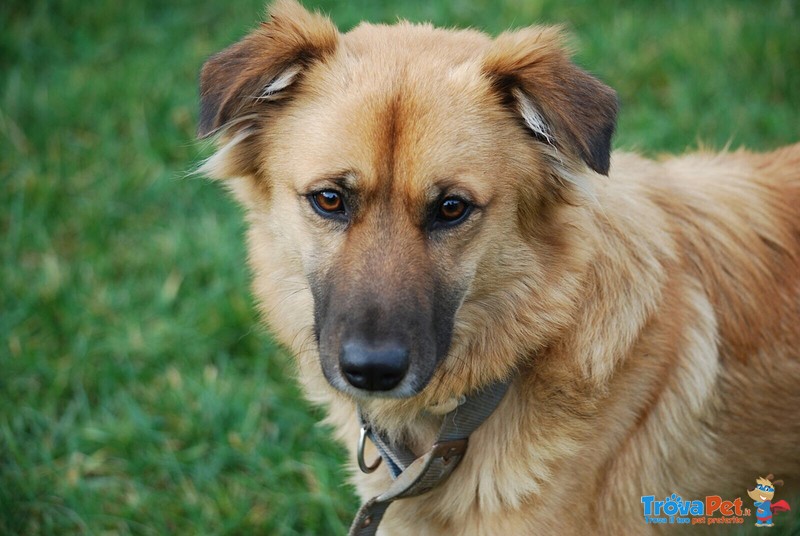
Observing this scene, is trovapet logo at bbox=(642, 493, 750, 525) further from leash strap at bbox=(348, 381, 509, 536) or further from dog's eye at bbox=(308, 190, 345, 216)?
dog's eye at bbox=(308, 190, 345, 216)

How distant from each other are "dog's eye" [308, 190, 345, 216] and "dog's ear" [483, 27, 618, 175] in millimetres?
677

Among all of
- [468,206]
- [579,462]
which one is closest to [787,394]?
[579,462]

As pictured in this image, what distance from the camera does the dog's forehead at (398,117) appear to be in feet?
8.27

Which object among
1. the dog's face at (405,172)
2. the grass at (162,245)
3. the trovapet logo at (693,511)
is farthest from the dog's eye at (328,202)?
the trovapet logo at (693,511)

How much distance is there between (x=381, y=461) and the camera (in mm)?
3027

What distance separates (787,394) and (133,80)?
533cm

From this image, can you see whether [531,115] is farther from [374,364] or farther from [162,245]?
[162,245]

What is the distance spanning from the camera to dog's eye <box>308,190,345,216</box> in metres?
2.61

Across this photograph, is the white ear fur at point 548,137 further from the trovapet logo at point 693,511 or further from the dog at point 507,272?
the trovapet logo at point 693,511

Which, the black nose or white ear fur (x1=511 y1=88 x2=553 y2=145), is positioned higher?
white ear fur (x1=511 y1=88 x2=553 y2=145)

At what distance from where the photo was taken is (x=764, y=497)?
9.77ft

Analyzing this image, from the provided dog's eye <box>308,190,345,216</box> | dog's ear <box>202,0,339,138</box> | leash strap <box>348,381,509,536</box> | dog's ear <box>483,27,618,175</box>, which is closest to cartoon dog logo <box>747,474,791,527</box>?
leash strap <box>348,381,509,536</box>

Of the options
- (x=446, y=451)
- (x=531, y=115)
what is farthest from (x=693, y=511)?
(x=531, y=115)

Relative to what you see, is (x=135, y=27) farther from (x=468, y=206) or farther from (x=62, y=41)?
(x=468, y=206)
